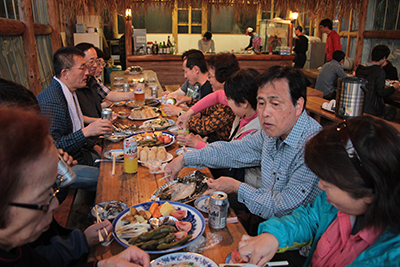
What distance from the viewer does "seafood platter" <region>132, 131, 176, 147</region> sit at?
261cm

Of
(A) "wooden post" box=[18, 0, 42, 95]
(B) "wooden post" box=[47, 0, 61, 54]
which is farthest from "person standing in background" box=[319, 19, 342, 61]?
(A) "wooden post" box=[18, 0, 42, 95]

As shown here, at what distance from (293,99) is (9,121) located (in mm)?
1438

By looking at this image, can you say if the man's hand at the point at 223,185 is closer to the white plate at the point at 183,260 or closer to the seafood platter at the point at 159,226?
the seafood platter at the point at 159,226

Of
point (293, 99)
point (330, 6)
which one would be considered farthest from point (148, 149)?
point (330, 6)

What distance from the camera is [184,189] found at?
5.96 feet

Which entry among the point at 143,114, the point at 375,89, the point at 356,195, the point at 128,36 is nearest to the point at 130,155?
the point at 356,195

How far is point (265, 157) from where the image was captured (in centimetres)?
193

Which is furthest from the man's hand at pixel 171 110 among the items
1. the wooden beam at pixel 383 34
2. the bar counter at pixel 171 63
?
the wooden beam at pixel 383 34

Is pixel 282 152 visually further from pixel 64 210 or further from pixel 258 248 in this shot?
pixel 64 210

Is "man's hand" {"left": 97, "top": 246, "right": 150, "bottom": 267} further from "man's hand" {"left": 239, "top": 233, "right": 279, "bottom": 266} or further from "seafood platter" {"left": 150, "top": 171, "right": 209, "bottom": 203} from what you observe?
"seafood platter" {"left": 150, "top": 171, "right": 209, "bottom": 203}

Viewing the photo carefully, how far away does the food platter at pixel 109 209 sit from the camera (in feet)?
5.17

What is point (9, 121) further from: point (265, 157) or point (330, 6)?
point (330, 6)

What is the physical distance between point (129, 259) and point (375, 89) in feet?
18.7

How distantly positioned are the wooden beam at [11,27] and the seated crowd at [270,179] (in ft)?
3.25
